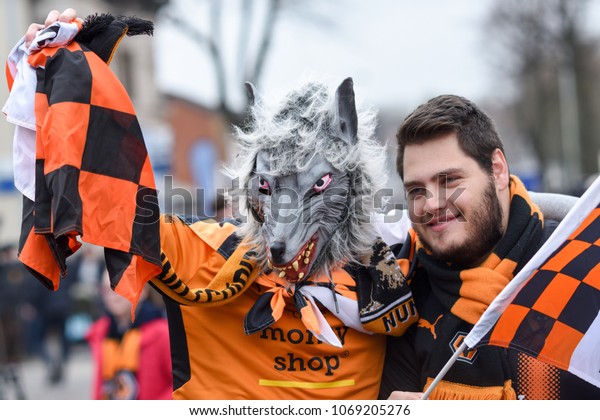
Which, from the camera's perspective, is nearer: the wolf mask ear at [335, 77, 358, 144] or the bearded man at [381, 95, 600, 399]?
the bearded man at [381, 95, 600, 399]

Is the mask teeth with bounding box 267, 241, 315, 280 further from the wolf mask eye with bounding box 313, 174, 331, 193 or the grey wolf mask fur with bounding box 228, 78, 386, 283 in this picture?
the wolf mask eye with bounding box 313, 174, 331, 193

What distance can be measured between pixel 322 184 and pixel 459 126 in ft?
2.10

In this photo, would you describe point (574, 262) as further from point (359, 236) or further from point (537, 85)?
point (537, 85)

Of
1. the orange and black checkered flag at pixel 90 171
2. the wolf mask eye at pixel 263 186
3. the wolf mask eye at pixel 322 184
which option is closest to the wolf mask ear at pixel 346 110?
the wolf mask eye at pixel 322 184

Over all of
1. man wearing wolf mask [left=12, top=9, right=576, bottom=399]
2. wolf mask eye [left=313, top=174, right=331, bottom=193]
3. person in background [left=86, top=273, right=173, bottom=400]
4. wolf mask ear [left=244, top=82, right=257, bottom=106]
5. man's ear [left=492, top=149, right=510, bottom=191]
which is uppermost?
wolf mask ear [left=244, top=82, right=257, bottom=106]

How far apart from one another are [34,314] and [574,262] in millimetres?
10486

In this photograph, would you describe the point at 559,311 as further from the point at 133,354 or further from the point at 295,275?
the point at 133,354

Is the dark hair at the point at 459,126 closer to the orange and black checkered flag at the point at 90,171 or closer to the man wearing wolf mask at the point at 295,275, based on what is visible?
the man wearing wolf mask at the point at 295,275

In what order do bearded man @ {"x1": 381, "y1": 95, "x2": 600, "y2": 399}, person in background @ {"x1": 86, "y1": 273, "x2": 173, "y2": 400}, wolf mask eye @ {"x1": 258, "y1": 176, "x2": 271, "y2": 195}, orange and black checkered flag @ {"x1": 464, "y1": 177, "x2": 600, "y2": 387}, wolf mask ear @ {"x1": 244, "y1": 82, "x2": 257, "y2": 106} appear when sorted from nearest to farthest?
1. orange and black checkered flag @ {"x1": 464, "y1": 177, "x2": 600, "y2": 387}
2. bearded man @ {"x1": 381, "y1": 95, "x2": 600, "y2": 399}
3. wolf mask eye @ {"x1": 258, "y1": 176, "x2": 271, "y2": 195}
4. wolf mask ear @ {"x1": 244, "y1": 82, "x2": 257, "y2": 106}
5. person in background @ {"x1": 86, "y1": 273, "x2": 173, "y2": 400}

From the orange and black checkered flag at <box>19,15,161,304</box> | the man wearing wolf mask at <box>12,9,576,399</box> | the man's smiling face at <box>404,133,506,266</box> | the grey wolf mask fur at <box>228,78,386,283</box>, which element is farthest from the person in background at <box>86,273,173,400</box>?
the man's smiling face at <box>404,133,506,266</box>

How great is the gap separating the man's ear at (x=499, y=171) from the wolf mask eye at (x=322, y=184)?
0.72 m

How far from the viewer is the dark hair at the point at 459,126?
343cm

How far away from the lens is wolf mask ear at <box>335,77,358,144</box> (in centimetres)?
349
